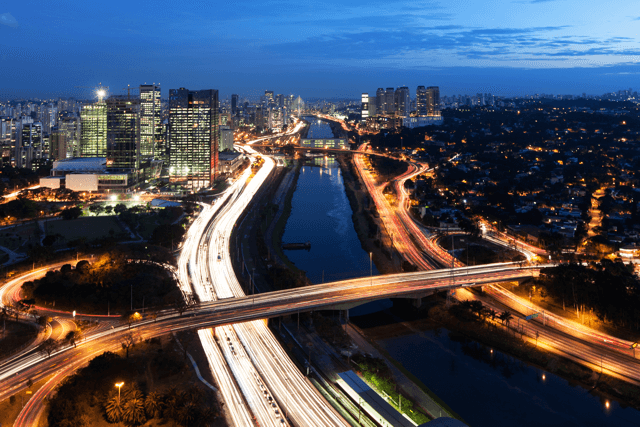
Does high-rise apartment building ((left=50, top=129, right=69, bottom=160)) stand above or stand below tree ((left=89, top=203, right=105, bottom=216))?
above

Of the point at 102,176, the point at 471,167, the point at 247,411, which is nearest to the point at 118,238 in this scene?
the point at 102,176

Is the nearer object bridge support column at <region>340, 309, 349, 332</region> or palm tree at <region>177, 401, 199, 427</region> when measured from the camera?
palm tree at <region>177, 401, 199, 427</region>

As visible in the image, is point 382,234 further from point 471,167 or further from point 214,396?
point 471,167

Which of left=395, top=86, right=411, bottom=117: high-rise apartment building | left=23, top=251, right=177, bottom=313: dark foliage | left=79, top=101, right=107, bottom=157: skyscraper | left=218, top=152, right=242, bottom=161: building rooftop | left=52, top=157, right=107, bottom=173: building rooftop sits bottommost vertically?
left=23, top=251, right=177, bottom=313: dark foliage

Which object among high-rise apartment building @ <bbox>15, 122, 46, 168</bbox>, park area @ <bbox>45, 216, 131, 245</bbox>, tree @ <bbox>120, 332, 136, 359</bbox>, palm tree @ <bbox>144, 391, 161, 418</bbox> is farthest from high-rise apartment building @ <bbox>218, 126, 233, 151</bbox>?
palm tree @ <bbox>144, 391, 161, 418</bbox>

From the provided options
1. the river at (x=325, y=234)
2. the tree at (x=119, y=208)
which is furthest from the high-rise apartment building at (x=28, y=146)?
the river at (x=325, y=234)

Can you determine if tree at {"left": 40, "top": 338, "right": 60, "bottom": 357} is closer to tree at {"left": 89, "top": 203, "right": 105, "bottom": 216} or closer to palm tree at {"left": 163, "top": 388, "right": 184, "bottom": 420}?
palm tree at {"left": 163, "top": 388, "right": 184, "bottom": 420}

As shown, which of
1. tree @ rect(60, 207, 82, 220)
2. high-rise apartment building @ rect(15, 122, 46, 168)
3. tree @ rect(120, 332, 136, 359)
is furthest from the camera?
high-rise apartment building @ rect(15, 122, 46, 168)

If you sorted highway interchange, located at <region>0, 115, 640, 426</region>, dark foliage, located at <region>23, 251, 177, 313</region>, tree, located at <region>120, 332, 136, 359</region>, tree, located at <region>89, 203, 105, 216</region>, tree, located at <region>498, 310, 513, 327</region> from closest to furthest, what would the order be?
1. highway interchange, located at <region>0, 115, 640, 426</region>
2. tree, located at <region>120, 332, 136, 359</region>
3. dark foliage, located at <region>23, 251, 177, 313</region>
4. tree, located at <region>498, 310, 513, 327</region>
5. tree, located at <region>89, 203, 105, 216</region>
